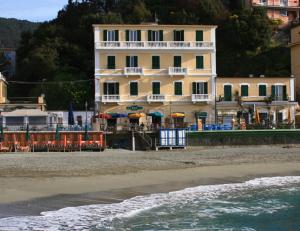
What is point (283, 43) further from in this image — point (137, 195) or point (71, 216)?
point (71, 216)

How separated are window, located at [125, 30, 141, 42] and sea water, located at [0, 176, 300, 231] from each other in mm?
32297

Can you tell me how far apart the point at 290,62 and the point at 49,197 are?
165 feet

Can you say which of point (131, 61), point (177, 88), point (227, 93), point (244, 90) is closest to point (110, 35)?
point (131, 61)

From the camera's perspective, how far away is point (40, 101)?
52.9m

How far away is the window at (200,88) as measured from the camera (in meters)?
53.8

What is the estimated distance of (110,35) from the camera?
5300cm

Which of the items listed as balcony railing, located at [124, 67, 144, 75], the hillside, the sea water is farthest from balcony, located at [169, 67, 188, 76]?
the hillside

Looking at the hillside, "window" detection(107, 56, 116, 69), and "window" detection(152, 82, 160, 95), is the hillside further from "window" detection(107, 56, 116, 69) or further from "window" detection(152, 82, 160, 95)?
"window" detection(152, 82, 160, 95)

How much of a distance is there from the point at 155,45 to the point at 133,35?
234 cm

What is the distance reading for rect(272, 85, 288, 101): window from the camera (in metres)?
53.9

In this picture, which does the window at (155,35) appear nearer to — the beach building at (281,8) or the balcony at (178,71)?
the balcony at (178,71)

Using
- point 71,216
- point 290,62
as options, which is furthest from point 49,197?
point 290,62

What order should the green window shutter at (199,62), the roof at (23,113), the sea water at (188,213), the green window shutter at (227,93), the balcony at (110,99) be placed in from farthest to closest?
the green window shutter at (199,62), the green window shutter at (227,93), the balcony at (110,99), the roof at (23,113), the sea water at (188,213)

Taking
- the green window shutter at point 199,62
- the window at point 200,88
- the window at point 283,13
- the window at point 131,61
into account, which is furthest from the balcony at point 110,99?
the window at point 283,13
